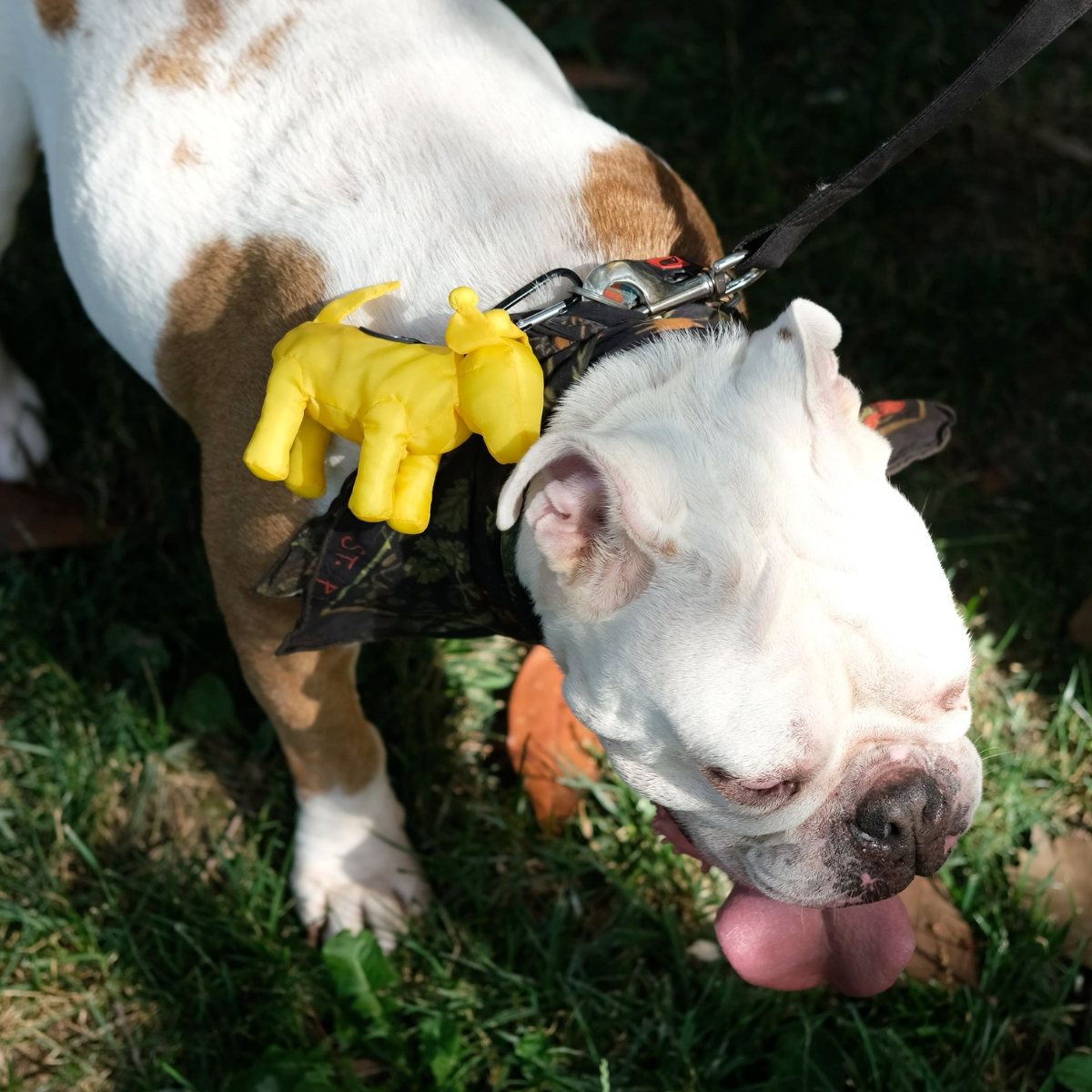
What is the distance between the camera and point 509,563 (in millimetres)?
2084

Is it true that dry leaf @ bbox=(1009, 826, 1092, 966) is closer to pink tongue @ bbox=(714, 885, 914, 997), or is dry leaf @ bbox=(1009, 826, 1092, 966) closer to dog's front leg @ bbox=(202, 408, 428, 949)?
pink tongue @ bbox=(714, 885, 914, 997)

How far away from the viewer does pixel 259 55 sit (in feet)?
8.14

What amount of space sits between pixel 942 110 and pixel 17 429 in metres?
2.90

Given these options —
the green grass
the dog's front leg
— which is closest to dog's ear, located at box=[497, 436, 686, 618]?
the green grass

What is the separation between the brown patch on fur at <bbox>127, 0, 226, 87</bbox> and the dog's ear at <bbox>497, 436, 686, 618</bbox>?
4.17 feet

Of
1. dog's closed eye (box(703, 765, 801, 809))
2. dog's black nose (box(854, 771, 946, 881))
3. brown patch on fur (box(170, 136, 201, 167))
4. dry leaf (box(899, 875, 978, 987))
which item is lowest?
dry leaf (box(899, 875, 978, 987))

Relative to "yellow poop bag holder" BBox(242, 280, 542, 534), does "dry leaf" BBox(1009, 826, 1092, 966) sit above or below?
below

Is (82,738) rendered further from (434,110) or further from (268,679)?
(434,110)

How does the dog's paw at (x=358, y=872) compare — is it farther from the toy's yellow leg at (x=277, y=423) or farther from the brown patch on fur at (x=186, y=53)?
the brown patch on fur at (x=186, y=53)

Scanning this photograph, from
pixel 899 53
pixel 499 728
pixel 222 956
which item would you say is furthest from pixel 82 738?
pixel 899 53

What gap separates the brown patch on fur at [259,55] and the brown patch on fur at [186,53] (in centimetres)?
7

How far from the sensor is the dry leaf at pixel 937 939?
289 cm

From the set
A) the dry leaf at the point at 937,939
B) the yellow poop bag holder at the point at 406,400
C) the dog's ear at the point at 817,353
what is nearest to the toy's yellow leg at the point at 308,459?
the yellow poop bag holder at the point at 406,400

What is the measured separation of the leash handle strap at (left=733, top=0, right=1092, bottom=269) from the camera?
2035mm
